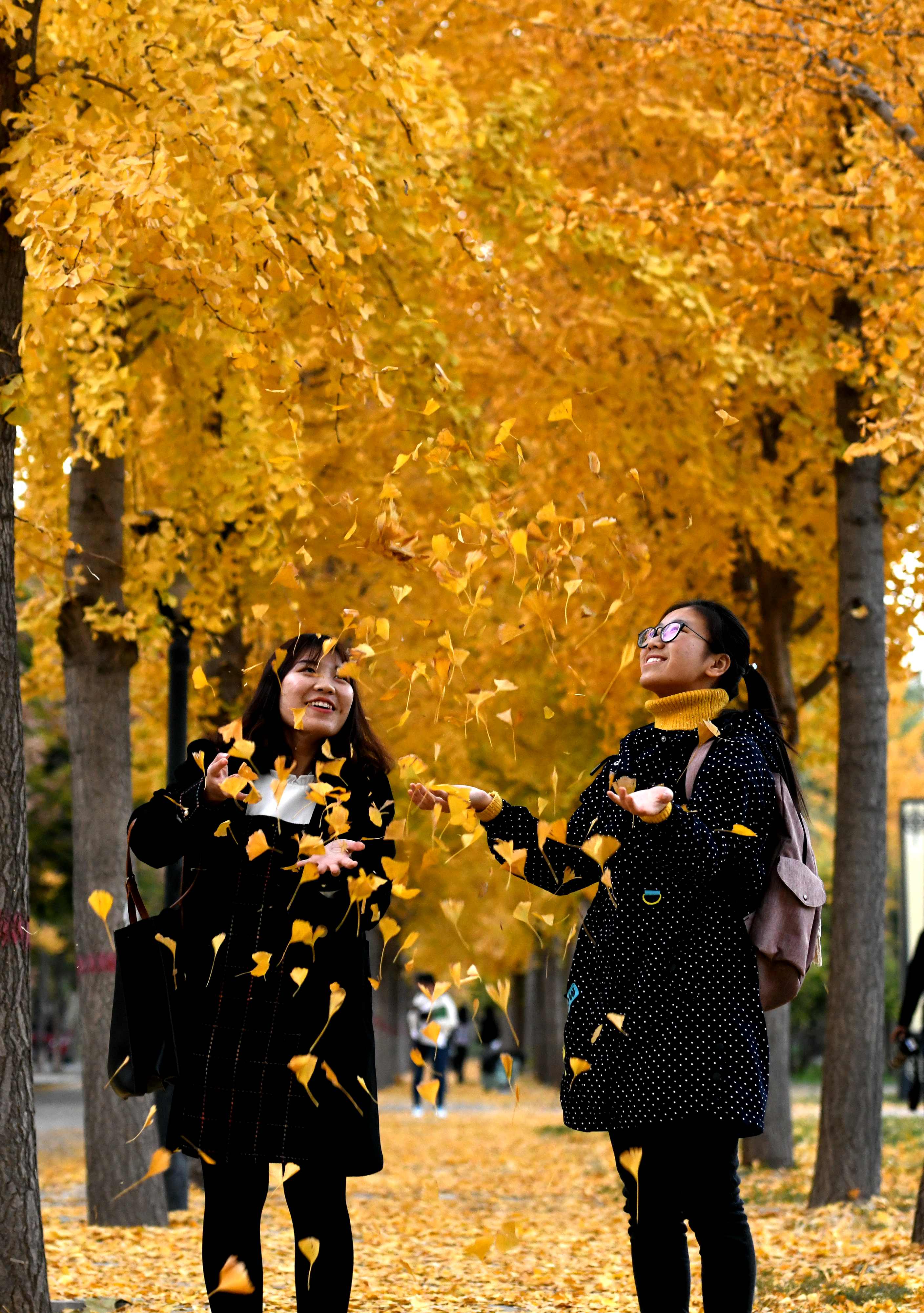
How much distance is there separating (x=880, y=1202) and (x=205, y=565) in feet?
16.5

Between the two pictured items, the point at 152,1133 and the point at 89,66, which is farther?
the point at 152,1133

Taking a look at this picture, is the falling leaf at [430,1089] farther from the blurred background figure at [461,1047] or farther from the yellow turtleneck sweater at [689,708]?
the blurred background figure at [461,1047]

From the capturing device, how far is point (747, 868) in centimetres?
348

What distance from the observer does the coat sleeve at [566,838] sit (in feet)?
11.9

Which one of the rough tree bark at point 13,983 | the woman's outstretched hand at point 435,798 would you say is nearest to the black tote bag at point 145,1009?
the woman's outstretched hand at point 435,798

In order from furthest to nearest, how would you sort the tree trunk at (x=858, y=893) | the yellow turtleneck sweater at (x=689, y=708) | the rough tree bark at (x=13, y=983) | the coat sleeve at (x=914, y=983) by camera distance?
the tree trunk at (x=858, y=893) < the coat sleeve at (x=914, y=983) < the rough tree bark at (x=13, y=983) < the yellow turtleneck sweater at (x=689, y=708)

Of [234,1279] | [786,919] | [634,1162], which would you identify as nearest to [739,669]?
[786,919]

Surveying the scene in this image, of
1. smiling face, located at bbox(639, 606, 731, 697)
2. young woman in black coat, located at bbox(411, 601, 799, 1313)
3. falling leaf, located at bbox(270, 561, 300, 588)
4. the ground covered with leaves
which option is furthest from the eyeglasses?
the ground covered with leaves

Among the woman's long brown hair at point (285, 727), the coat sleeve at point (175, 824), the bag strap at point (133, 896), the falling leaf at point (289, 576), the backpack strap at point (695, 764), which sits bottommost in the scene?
the bag strap at point (133, 896)

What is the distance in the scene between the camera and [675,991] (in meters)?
3.49

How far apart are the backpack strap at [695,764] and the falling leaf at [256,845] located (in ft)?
3.05

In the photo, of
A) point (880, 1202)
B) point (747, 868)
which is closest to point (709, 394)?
point (880, 1202)

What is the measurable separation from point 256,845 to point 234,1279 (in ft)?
2.96

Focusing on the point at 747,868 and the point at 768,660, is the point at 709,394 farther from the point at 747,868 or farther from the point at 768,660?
the point at 747,868
